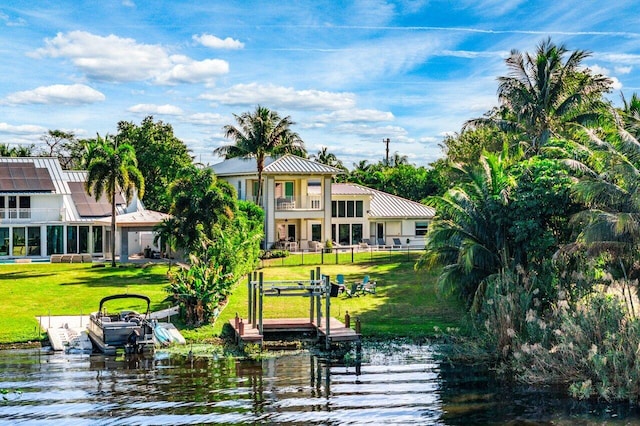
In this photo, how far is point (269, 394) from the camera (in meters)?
20.5

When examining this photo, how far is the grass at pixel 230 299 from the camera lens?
29105 mm

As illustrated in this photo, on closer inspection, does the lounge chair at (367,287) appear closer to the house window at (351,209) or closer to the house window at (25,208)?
the house window at (351,209)

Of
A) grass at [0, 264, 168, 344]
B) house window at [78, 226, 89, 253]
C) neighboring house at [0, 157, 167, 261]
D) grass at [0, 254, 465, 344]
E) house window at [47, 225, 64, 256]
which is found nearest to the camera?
grass at [0, 254, 465, 344]

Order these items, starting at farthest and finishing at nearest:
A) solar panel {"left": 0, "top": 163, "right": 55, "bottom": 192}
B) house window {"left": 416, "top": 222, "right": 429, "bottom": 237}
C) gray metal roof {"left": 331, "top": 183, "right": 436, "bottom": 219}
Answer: house window {"left": 416, "top": 222, "right": 429, "bottom": 237} → gray metal roof {"left": 331, "top": 183, "right": 436, "bottom": 219} → solar panel {"left": 0, "top": 163, "right": 55, "bottom": 192}

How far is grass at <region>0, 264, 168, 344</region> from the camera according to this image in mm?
29641

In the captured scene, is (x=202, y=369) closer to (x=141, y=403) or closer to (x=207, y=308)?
(x=141, y=403)

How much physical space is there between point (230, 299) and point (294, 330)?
694cm

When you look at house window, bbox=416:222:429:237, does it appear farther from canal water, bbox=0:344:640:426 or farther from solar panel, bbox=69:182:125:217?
canal water, bbox=0:344:640:426

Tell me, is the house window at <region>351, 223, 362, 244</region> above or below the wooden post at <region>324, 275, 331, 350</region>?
above

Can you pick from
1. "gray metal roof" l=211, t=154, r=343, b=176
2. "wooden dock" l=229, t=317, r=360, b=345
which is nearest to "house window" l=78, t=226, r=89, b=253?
"gray metal roof" l=211, t=154, r=343, b=176

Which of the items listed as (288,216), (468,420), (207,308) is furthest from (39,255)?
(468,420)

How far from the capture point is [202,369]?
77.1 ft

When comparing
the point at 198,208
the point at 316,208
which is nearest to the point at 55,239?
the point at 316,208

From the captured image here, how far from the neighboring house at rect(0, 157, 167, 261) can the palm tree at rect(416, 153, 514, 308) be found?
28.0 m
